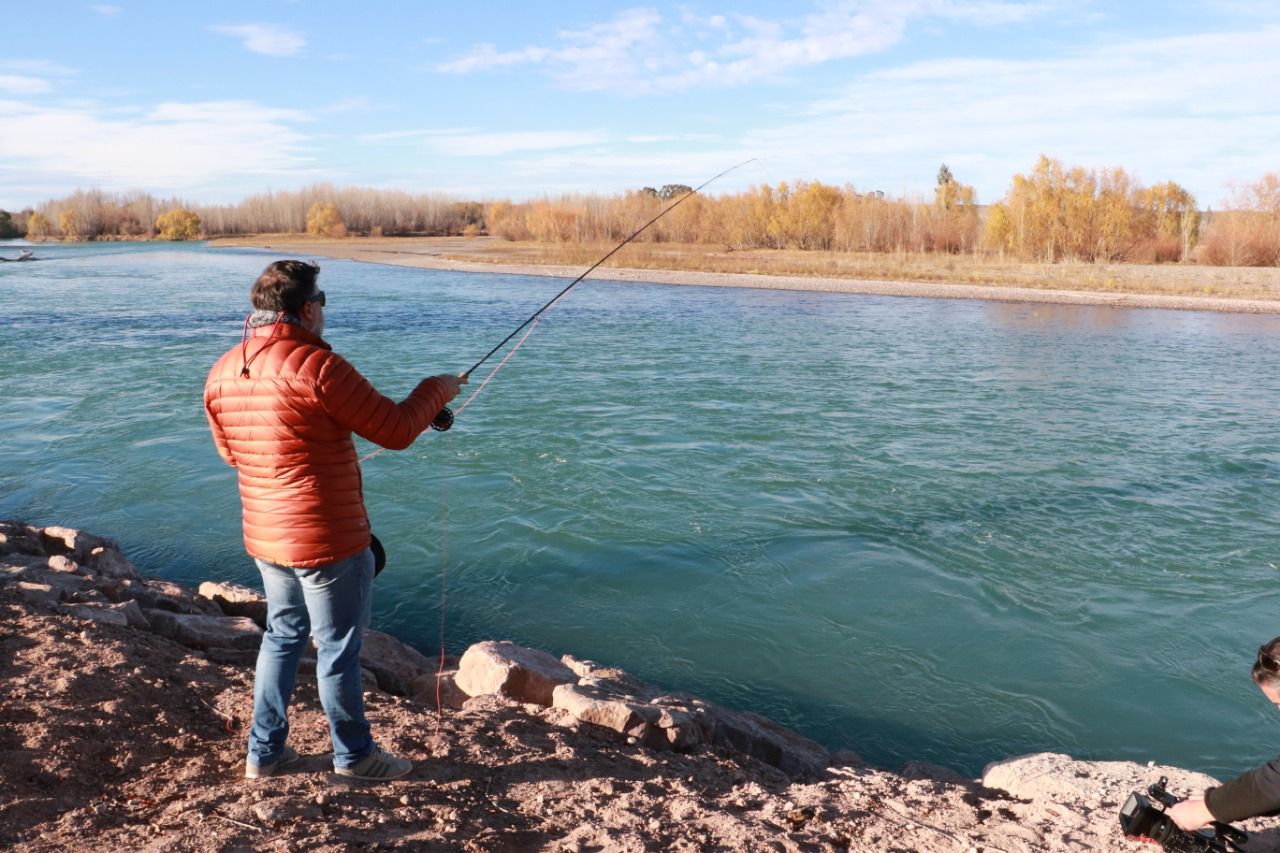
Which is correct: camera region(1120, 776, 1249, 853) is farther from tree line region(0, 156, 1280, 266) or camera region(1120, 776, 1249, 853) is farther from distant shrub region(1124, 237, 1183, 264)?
distant shrub region(1124, 237, 1183, 264)

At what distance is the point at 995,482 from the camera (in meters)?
9.83

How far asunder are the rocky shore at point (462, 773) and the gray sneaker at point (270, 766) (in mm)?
33

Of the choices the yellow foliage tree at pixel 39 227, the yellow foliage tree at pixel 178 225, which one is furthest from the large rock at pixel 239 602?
the yellow foliage tree at pixel 39 227

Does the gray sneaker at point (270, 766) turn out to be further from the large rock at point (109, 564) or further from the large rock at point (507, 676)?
the large rock at point (109, 564)

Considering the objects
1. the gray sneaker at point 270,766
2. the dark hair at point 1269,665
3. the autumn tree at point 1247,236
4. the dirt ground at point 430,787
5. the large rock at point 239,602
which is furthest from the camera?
the autumn tree at point 1247,236

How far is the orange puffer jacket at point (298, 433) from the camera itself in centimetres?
281

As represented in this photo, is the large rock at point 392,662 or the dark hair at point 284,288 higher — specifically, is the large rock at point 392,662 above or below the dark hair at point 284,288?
below

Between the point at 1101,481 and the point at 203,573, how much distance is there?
850 cm

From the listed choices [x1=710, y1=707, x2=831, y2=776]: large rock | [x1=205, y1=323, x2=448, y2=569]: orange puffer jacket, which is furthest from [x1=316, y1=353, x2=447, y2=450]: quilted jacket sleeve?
[x1=710, y1=707, x2=831, y2=776]: large rock

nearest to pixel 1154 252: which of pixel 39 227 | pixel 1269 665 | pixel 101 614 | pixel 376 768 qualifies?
pixel 1269 665

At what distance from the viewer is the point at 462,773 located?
3.43 m

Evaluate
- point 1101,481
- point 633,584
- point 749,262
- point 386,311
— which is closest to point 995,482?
point 1101,481

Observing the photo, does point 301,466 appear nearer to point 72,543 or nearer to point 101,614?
point 101,614

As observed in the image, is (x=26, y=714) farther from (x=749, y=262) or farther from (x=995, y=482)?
(x=749, y=262)
